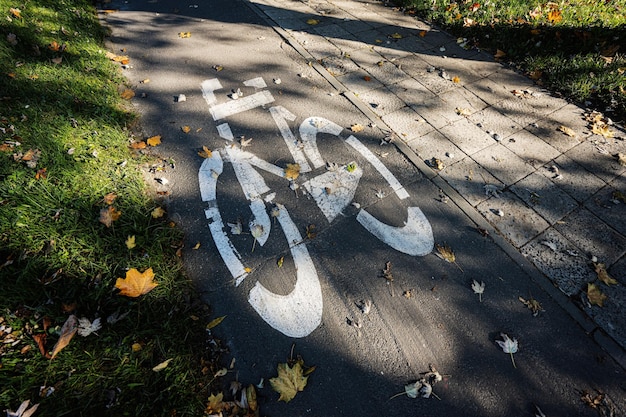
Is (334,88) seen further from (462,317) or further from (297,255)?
(462,317)

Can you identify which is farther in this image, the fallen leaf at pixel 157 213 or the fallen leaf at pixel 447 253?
the fallen leaf at pixel 157 213

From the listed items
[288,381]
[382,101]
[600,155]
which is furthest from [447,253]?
[600,155]

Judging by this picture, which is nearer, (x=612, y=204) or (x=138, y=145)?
(x=612, y=204)

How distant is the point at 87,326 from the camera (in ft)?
7.48

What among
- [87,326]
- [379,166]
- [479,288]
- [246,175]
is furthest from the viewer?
[379,166]

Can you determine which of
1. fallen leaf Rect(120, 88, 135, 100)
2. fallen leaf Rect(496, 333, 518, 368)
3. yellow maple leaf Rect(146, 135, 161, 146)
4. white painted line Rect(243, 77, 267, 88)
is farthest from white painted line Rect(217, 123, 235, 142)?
fallen leaf Rect(496, 333, 518, 368)

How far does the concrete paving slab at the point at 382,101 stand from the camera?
4379 mm

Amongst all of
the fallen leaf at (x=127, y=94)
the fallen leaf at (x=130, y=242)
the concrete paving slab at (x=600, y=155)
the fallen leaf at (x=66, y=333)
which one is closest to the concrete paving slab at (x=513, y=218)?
the concrete paving slab at (x=600, y=155)

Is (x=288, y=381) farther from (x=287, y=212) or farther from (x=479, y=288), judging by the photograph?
(x=479, y=288)

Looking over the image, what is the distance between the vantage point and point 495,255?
3.01m

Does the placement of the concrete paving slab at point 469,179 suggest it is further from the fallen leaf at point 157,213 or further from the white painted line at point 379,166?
the fallen leaf at point 157,213

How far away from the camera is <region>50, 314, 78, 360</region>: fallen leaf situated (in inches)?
83.5

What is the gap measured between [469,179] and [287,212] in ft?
6.83

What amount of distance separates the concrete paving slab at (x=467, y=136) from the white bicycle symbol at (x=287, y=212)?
107 centimetres
